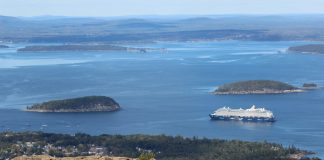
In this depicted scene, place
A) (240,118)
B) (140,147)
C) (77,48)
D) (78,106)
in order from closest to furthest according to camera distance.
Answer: (140,147)
(240,118)
(78,106)
(77,48)

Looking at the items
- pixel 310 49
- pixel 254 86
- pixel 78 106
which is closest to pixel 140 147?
pixel 78 106

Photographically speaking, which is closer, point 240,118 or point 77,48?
point 240,118

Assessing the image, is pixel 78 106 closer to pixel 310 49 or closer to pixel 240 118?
pixel 240 118

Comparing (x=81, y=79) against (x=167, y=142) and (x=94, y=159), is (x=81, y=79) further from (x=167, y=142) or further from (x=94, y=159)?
(x=94, y=159)

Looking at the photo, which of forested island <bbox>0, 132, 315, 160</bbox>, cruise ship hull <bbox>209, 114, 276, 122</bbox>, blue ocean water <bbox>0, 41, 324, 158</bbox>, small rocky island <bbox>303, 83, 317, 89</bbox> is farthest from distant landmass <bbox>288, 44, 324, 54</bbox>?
forested island <bbox>0, 132, 315, 160</bbox>

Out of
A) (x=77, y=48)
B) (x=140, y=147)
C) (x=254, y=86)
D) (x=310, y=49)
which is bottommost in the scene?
(x=140, y=147)

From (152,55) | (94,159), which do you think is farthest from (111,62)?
(94,159)
